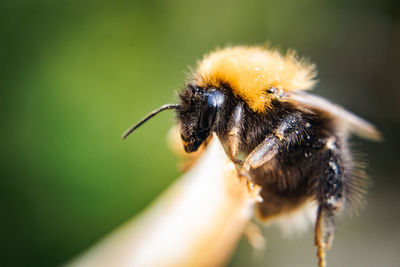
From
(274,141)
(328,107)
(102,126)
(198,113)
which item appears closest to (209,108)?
(198,113)

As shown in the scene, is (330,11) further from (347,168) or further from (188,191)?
(188,191)

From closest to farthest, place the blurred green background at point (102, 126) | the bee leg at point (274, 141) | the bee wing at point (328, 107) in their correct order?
the bee leg at point (274, 141) < the bee wing at point (328, 107) < the blurred green background at point (102, 126)

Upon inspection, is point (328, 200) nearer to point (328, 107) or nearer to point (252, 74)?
point (328, 107)

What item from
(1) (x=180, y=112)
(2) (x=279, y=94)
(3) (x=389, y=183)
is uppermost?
(1) (x=180, y=112)

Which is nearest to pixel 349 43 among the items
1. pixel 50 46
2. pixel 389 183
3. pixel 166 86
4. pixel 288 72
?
pixel 389 183

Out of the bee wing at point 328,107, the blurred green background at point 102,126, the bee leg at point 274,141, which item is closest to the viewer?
the bee leg at point 274,141

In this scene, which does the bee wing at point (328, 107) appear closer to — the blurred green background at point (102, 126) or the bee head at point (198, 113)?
the bee head at point (198, 113)

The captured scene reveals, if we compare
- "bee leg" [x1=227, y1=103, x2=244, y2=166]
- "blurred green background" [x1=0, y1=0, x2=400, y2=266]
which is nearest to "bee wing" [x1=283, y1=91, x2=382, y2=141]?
"bee leg" [x1=227, y1=103, x2=244, y2=166]

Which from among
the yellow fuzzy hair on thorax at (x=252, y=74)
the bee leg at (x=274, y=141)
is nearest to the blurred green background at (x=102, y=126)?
the yellow fuzzy hair on thorax at (x=252, y=74)
